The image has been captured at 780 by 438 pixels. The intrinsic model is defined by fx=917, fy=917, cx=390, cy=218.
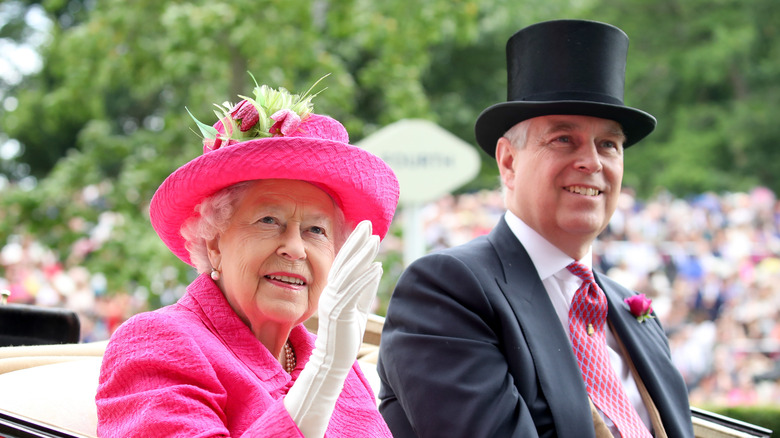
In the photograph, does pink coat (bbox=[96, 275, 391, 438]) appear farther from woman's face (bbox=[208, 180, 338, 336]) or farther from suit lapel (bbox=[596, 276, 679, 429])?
suit lapel (bbox=[596, 276, 679, 429])

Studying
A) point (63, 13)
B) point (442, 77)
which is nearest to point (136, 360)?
point (63, 13)

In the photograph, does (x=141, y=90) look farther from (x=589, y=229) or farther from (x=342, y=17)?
(x=589, y=229)

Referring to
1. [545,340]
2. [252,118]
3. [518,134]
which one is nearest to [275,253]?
[252,118]

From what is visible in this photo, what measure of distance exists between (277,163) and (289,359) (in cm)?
54

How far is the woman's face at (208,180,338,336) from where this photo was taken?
2.00 meters

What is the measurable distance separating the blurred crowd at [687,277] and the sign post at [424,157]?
8.56 ft

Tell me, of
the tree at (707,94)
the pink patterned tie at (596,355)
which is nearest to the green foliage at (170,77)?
the pink patterned tie at (596,355)

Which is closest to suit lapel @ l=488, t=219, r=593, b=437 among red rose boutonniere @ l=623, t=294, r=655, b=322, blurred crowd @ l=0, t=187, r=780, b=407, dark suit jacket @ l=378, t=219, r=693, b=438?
dark suit jacket @ l=378, t=219, r=693, b=438

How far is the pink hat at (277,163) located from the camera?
1.94 metres

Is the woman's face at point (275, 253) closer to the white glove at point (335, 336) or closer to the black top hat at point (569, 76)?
the white glove at point (335, 336)

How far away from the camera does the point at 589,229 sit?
2.70m

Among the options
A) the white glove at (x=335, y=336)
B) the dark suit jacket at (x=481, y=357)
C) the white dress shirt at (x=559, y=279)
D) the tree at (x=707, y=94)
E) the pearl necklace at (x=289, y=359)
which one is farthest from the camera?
the tree at (x=707, y=94)

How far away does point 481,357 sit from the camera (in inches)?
93.4

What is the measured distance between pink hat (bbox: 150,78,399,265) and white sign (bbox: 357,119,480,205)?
158 inches
